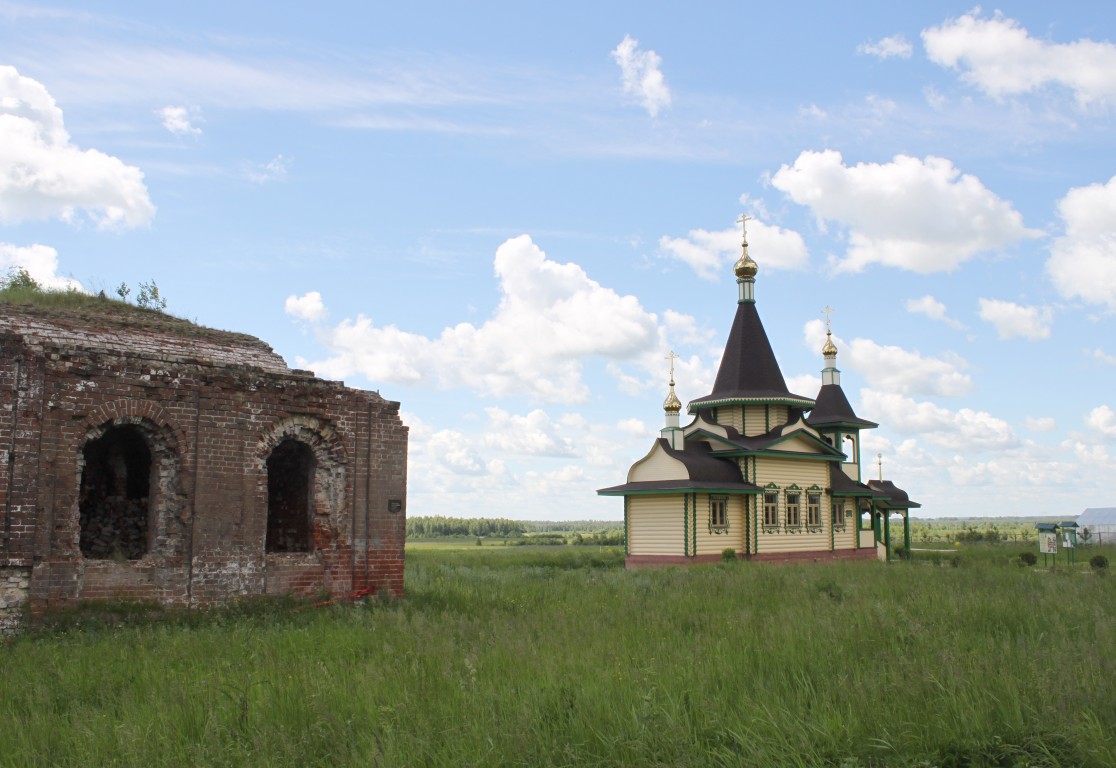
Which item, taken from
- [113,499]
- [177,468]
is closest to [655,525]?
[113,499]

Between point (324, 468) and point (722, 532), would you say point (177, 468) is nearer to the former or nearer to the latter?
point (324, 468)

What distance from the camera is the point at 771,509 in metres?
28.8

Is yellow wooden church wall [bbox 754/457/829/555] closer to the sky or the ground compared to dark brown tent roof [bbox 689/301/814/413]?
closer to the ground

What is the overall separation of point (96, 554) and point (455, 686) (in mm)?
8322

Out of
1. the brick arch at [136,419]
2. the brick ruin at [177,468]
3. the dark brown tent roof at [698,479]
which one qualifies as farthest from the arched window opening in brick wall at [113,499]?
the dark brown tent roof at [698,479]

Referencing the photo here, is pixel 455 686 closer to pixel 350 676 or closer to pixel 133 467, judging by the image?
pixel 350 676

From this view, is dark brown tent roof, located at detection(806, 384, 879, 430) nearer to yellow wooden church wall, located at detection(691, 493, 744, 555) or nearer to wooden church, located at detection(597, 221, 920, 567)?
wooden church, located at detection(597, 221, 920, 567)

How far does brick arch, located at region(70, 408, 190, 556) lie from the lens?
11.9 metres

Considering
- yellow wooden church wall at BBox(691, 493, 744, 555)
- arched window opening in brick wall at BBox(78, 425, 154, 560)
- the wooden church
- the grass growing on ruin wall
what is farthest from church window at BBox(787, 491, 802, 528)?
arched window opening in brick wall at BBox(78, 425, 154, 560)

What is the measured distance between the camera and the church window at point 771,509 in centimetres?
2847

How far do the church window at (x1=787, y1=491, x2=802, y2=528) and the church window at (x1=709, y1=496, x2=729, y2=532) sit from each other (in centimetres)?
311

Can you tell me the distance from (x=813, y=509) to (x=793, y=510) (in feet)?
4.48

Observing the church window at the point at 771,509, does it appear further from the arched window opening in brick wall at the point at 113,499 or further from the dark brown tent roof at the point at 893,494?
the arched window opening in brick wall at the point at 113,499

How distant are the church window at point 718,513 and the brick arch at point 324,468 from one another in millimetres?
15740
